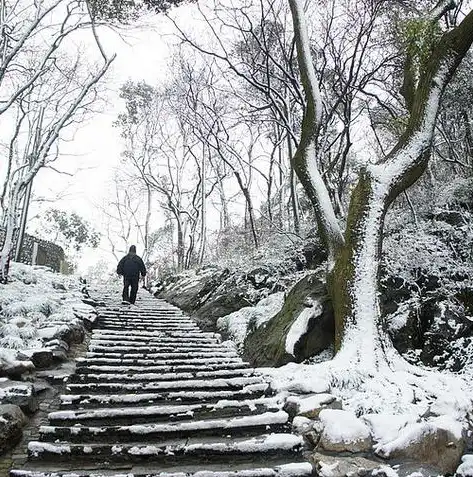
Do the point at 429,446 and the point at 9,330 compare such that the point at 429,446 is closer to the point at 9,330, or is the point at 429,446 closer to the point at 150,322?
the point at 9,330

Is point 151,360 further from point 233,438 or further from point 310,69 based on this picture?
point 310,69

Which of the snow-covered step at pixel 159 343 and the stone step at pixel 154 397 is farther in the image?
the snow-covered step at pixel 159 343

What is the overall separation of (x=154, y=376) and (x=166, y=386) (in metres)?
0.40

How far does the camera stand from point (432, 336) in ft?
18.3

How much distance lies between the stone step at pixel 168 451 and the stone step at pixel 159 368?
1.80m

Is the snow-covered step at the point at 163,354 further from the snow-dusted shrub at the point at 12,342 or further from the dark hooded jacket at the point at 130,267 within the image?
the dark hooded jacket at the point at 130,267

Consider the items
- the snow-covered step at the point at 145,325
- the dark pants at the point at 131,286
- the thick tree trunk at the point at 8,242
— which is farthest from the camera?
the dark pants at the point at 131,286

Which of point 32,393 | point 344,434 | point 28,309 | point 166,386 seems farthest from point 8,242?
point 344,434

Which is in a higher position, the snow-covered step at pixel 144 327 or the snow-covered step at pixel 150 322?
the snow-covered step at pixel 150 322

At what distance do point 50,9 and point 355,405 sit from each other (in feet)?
32.9

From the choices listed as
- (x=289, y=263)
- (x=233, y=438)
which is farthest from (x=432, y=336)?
(x=289, y=263)

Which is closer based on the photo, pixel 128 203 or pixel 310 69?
pixel 310 69

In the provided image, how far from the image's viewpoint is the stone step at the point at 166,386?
193 inches

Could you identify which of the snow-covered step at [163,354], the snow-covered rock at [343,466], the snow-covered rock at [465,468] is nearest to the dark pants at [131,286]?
the snow-covered step at [163,354]
